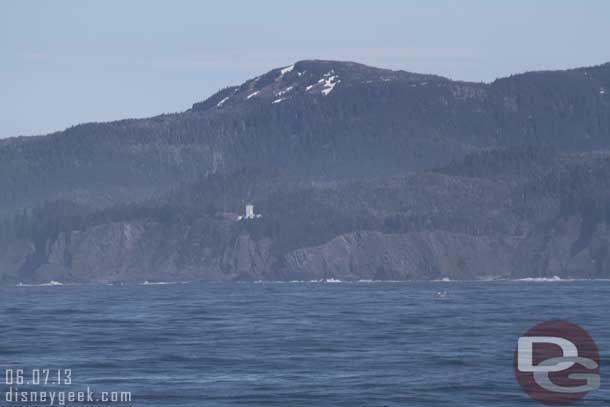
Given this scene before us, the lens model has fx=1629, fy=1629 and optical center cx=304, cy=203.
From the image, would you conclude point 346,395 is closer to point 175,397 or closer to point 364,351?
point 175,397

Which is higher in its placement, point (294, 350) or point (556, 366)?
point (556, 366)

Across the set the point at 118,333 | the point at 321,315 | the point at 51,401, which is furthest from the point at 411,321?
the point at 51,401

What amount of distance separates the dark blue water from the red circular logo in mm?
822

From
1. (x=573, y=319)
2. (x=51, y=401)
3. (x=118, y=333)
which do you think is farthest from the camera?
(x=573, y=319)

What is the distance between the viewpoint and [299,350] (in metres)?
103

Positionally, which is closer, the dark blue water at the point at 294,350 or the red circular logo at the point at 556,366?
Result: the red circular logo at the point at 556,366

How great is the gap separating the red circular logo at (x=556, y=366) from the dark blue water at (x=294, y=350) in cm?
82

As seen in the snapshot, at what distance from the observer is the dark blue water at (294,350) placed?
81500mm

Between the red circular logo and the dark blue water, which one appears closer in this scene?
the red circular logo

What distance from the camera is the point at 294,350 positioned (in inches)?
4063

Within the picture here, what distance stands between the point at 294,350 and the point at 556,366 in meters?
20.3

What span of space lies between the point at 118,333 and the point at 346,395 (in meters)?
42.8

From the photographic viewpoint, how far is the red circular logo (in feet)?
261

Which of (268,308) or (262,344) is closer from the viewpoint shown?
(262,344)
